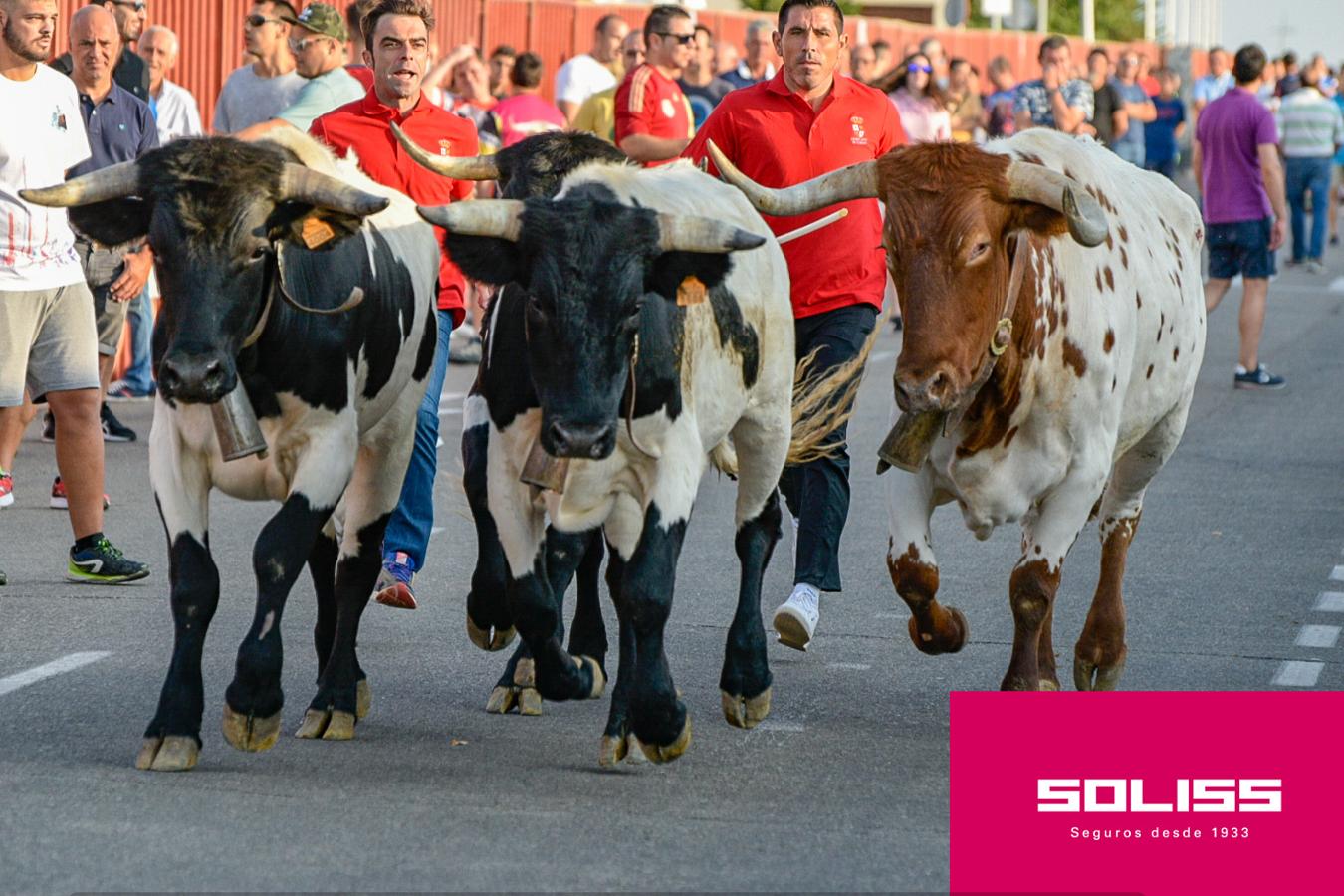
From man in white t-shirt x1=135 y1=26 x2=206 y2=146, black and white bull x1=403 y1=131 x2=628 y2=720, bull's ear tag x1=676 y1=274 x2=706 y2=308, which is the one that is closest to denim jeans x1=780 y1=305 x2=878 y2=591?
black and white bull x1=403 y1=131 x2=628 y2=720

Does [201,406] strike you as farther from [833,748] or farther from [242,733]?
[833,748]

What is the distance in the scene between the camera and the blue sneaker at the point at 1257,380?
1580 cm

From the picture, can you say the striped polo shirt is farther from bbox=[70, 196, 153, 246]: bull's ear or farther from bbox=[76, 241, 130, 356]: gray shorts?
bbox=[70, 196, 153, 246]: bull's ear

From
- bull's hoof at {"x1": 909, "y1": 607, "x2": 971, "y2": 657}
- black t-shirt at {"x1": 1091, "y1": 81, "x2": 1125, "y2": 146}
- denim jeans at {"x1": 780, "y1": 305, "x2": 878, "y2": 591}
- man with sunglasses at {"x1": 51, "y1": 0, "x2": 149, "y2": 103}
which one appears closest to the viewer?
bull's hoof at {"x1": 909, "y1": 607, "x2": 971, "y2": 657}

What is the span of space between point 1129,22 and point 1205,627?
8965 cm

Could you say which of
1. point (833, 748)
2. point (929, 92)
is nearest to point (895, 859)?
point (833, 748)

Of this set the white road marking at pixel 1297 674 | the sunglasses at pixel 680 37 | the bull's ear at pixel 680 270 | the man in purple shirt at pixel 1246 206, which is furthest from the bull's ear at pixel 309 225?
the man in purple shirt at pixel 1246 206

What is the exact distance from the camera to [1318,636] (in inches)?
317

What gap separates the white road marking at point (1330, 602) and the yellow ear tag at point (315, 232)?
4418mm

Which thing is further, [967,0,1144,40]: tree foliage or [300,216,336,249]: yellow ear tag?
[967,0,1144,40]: tree foliage

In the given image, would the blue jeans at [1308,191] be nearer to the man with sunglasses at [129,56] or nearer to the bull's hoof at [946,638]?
the man with sunglasses at [129,56]

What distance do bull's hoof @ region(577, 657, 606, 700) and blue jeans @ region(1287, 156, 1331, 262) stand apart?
730 inches

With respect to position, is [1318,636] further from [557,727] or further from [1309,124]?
[1309,124]

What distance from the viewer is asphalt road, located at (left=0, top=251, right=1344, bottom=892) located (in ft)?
17.1
